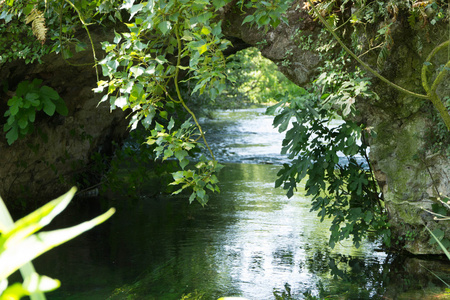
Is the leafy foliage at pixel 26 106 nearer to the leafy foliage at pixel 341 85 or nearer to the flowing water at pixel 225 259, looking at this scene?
the flowing water at pixel 225 259

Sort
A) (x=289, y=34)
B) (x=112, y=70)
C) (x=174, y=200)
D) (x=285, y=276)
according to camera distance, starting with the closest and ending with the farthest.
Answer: (x=112, y=70)
(x=285, y=276)
(x=289, y=34)
(x=174, y=200)

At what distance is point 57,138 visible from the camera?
24.0 feet

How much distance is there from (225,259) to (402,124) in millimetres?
2132

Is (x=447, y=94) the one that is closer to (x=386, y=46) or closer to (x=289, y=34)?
(x=386, y=46)

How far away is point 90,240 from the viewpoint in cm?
595

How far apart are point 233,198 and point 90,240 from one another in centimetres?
274

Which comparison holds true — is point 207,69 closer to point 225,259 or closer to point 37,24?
point 37,24

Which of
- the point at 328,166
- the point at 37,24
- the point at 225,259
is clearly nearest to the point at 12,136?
the point at 37,24

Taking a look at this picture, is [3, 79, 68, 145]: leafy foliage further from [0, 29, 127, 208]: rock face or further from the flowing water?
the flowing water

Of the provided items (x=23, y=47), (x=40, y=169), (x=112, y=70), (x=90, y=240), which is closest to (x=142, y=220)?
(x=90, y=240)

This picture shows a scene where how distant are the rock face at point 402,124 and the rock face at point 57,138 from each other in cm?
251

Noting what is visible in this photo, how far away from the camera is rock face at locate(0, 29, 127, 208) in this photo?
19.8 feet

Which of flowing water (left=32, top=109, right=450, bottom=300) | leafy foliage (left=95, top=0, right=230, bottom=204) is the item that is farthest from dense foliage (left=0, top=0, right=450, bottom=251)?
flowing water (left=32, top=109, right=450, bottom=300)

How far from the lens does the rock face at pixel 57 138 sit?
19.8 feet
